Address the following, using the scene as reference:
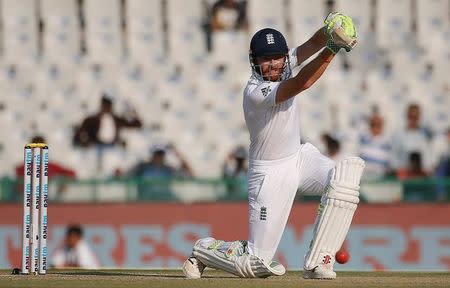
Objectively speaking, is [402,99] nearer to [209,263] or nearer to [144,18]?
[144,18]

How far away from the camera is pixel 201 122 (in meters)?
11.1

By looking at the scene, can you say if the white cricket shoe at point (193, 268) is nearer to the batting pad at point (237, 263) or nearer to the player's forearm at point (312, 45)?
the batting pad at point (237, 263)

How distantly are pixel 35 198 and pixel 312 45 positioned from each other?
1.77 m

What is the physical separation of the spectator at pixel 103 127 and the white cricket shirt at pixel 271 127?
15.7ft

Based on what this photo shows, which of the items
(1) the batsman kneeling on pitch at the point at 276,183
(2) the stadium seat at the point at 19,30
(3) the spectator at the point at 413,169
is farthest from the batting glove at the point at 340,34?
(2) the stadium seat at the point at 19,30

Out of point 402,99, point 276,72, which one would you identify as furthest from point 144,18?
point 276,72

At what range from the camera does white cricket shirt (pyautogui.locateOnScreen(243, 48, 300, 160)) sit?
6055mm

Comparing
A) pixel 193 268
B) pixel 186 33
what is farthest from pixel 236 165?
pixel 193 268

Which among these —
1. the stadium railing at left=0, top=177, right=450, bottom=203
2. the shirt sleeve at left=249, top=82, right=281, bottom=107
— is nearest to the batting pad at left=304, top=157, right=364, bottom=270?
the shirt sleeve at left=249, top=82, right=281, bottom=107

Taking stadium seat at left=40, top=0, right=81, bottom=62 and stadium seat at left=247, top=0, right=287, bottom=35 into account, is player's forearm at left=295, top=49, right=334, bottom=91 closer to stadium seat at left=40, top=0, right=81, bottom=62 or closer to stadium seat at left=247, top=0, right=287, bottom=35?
stadium seat at left=247, top=0, right=287, bottom=35

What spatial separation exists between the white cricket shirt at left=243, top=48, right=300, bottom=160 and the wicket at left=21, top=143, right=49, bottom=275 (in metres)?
1.14

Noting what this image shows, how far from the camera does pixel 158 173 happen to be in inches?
398

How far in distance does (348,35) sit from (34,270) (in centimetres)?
220

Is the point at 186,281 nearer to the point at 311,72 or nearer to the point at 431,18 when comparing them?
the point at 311,72
